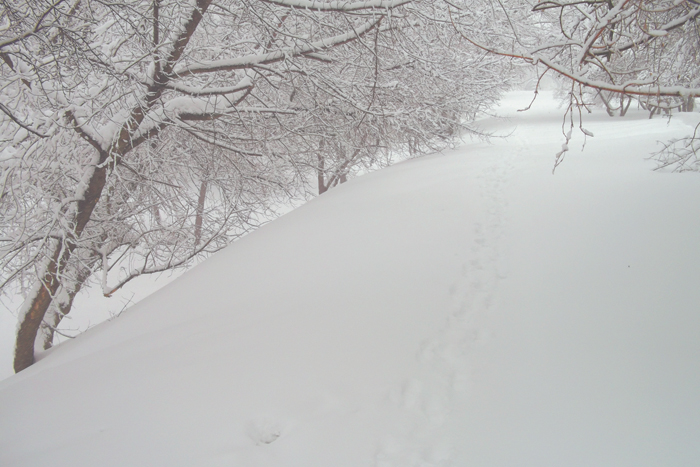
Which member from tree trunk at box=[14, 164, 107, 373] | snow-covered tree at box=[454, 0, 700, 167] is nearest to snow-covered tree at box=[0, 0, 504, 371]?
tree trunk at box=[14, 164, 107, 373]

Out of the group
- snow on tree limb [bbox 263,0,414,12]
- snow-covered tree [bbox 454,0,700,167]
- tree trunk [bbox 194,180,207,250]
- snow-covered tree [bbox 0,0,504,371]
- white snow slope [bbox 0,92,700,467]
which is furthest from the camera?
tree trunk [bbox 194,180,207,250]

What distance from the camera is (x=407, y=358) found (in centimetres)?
234

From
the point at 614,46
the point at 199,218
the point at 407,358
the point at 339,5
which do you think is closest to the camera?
the point at 614,46

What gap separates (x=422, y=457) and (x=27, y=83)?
5.15 metres

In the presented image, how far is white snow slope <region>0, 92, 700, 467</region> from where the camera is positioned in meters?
1.78

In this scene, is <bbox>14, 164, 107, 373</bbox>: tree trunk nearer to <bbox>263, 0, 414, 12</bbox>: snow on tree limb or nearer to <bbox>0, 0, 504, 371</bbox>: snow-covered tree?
<bbox>0, 0, 504, 371</bbox>: snow-covered tree

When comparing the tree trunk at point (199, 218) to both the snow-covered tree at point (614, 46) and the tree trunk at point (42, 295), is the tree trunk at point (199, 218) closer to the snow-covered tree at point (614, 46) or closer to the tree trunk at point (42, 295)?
the tree trunk at point (42, 295)

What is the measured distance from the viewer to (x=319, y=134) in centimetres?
513

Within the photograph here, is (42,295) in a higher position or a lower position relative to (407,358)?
higher

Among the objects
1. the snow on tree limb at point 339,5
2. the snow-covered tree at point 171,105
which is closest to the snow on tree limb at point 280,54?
the snow-covered tree at point 171,105

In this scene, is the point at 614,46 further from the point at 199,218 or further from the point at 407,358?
the point at 199,218

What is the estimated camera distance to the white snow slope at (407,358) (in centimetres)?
178

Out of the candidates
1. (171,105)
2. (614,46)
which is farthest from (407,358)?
(171,105)

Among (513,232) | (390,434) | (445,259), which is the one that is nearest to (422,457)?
(390,434)
